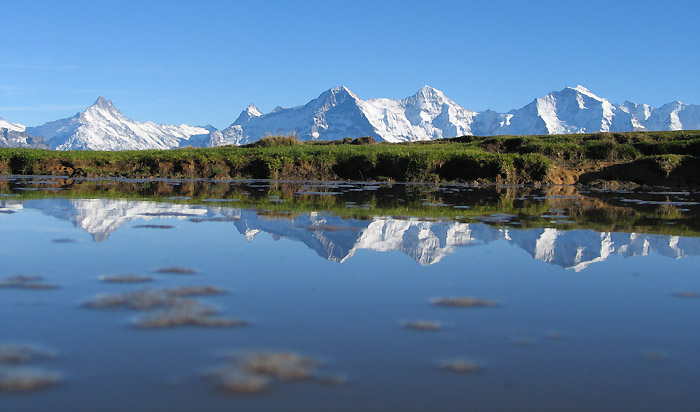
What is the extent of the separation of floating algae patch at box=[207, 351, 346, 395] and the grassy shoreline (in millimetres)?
30037

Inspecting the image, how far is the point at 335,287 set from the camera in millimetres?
5773

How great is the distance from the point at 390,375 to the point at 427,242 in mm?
5258

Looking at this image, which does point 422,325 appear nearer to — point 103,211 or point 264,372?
point 264,372

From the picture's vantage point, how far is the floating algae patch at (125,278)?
582 cm

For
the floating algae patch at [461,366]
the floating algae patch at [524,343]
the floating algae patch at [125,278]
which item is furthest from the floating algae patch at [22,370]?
the floating algae patch at [524,343]

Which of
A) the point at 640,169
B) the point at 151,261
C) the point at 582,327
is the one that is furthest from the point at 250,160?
the point at 582,327

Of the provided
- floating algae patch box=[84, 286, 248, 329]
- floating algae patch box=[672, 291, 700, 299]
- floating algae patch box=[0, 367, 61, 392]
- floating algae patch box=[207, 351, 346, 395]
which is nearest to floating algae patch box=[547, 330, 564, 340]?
floating algae patch box=[207, 351, 346, 395]

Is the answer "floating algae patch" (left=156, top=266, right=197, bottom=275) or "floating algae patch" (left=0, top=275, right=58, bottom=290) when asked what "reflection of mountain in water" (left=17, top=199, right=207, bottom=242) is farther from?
"floating algae patch" (left=0, top=275, right=58, bottom=290)

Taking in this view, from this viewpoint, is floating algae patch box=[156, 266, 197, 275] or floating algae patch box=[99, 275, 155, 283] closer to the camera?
floating algae patch box=[99, 275, 155, 283]

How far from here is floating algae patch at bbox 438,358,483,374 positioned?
12.2 feet

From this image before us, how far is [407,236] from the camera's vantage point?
9.31 meters

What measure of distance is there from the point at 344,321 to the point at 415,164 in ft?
99.8

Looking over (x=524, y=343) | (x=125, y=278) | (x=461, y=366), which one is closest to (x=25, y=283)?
(x=125, y=278)

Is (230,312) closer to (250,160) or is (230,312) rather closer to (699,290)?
(699,290)
